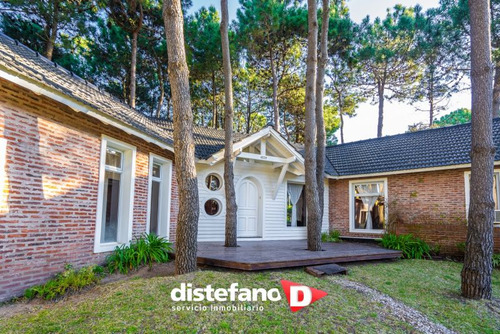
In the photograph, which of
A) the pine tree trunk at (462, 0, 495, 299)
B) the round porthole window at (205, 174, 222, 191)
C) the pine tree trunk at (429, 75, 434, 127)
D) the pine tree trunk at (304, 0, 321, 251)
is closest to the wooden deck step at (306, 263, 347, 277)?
the pine tree trunk at (304, 0, 321, 251)

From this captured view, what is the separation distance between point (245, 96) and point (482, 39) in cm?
1693

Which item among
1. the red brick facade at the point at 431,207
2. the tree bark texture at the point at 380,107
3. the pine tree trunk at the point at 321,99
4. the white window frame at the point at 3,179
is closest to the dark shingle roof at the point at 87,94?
the white window frame at the point at 3,179

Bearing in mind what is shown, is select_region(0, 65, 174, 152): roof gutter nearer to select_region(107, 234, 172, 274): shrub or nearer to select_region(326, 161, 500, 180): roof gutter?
select_region(107, 234, 172, 274): shrub

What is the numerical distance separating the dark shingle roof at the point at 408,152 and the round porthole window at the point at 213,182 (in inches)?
174

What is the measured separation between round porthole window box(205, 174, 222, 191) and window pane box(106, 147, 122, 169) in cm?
343

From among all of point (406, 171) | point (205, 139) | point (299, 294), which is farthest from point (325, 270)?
point (205, 139)

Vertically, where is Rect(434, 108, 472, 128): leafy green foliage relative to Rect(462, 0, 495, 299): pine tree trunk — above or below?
above

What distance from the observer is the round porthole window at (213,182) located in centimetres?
947

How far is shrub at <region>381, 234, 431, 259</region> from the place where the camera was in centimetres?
874

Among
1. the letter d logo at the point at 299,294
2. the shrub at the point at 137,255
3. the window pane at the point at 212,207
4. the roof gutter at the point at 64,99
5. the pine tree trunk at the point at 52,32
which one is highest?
the pine tree trunk at the point at 52,32

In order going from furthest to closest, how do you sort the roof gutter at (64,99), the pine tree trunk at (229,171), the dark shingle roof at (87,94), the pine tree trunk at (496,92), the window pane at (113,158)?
the pine tree trunk at (496,92)
the pine tree trunk at (229,171)
the window pane at (113,158)
the dark shingle roof at (87,94)
the roof gutter at (64,99)

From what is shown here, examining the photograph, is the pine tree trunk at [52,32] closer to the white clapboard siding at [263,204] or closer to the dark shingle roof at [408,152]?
the white clapboard siding at [263,204]

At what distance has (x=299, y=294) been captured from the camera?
4.25 metres

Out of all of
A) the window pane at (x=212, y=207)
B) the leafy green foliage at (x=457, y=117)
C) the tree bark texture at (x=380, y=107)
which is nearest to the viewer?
the window pane at (x=212, y=207)
